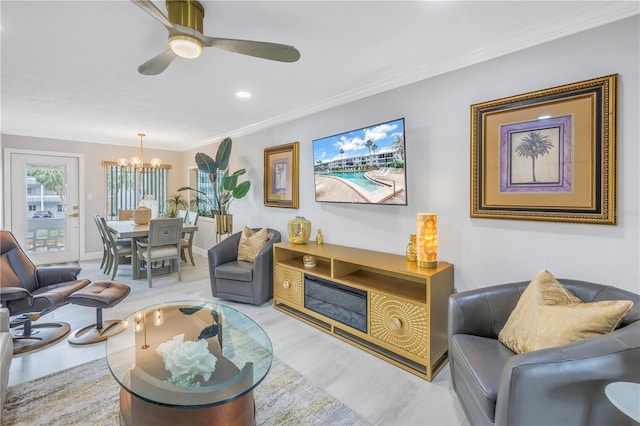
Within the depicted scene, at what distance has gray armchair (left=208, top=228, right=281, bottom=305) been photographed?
3.49 meters

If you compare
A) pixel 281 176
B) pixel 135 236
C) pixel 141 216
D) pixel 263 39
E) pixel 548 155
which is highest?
pixel 263 39

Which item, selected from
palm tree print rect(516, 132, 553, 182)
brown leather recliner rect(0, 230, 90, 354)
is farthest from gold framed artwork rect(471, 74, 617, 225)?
brown leather recliner rect(0, 230, 90, 354)

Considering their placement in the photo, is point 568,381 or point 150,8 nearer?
point 568,381

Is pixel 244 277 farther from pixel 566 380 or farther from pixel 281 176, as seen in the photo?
pixel 566 380

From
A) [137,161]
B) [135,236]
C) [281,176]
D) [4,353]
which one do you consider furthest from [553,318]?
[137,161]

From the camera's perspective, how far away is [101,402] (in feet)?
6.26

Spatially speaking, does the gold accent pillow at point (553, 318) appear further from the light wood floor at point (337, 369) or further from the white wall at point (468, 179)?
the light wood floor at point (337, 369)

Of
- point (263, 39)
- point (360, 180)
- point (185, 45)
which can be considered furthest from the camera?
point (360, 180)

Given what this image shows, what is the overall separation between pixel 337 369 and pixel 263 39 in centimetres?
251

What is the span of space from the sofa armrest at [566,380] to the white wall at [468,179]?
85 centimetres

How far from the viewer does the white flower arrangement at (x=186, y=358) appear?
1.60 m

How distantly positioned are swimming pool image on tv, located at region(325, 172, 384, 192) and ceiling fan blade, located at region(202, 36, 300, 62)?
144 centimetres

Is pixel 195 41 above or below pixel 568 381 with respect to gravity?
above

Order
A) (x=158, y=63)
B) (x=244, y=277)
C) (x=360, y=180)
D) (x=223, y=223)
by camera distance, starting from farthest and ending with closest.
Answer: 1. (x=223, y=223)
2. (x=244, y=277)
3. (x=360, y=180)
4. (x=158, y=63)
